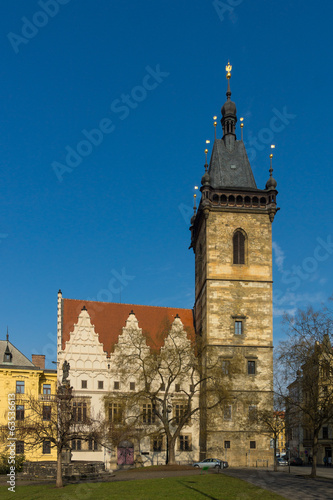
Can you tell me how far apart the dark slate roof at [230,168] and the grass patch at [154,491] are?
2962cm

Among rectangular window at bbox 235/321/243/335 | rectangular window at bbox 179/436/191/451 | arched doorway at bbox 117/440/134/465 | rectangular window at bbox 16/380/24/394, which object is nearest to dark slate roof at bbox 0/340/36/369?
rectangular window at bbox 16/380/24/394

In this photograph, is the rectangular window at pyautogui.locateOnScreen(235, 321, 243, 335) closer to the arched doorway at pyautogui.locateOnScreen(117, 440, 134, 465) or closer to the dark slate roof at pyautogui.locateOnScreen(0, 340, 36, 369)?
the arched doorway at pyautogui.locateOnScreen(117, 440, 134, 465)

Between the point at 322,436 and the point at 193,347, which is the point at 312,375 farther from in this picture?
the point at 322,436

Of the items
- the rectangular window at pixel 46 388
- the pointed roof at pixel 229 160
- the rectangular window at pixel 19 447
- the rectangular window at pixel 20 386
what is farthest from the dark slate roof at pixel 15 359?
the pointed roof at pixel 229 160

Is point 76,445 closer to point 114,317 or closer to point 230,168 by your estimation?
point 114,317

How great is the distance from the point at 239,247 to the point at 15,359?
71.4ft

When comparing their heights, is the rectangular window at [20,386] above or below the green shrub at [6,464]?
above

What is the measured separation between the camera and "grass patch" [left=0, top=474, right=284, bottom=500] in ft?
69.0

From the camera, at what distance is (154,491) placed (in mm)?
22984

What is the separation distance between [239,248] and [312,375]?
19.9m

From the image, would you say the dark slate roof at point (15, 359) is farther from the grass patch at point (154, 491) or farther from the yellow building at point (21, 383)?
the grass patch at point (154, 491)

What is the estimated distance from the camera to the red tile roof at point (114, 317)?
49.8m

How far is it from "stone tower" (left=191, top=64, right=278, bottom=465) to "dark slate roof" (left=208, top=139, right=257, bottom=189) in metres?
0.12

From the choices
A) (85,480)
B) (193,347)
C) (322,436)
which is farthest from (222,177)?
(322,436)
